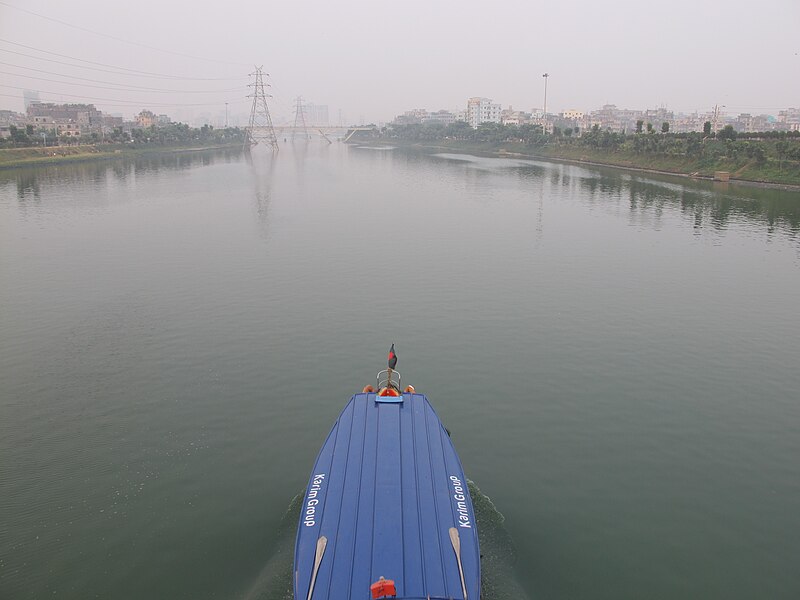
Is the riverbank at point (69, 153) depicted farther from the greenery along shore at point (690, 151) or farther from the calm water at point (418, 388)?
the greenery along shore at point (690, 151)

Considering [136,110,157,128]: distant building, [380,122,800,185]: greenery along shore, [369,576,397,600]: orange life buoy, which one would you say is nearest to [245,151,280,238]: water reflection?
[369,576,397,600]: orange life buoy

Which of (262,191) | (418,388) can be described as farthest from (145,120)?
(418,388)

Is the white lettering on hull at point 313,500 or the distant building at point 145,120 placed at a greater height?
the distant building at point 145,120

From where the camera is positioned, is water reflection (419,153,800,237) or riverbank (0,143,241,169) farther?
riverbank (0,143,241,169)

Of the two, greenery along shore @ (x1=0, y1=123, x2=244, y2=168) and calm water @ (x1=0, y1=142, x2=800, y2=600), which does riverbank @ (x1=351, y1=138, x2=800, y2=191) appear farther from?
greenery along shore @ (x1=0, y1=123, x2=244, y2=168)

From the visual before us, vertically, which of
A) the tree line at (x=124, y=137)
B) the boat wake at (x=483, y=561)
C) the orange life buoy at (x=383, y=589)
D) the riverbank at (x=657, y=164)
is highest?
the tree line at (x=124, y=137)

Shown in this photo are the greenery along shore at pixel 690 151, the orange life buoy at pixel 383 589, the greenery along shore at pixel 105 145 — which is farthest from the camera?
the greenery along shore at pixel 105 145

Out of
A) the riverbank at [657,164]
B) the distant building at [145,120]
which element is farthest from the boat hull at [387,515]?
the distant building at [145,120]

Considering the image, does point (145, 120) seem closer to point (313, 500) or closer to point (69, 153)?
point (69, 153)
